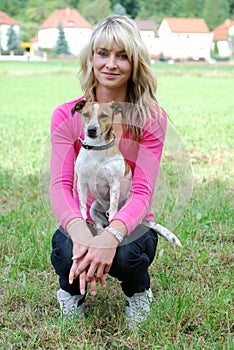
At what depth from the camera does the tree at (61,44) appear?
5240 centimetres

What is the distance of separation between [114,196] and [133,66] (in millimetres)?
578

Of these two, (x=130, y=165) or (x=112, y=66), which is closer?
(x=112, y=66)

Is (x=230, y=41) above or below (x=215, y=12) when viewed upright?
below

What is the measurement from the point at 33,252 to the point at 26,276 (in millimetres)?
245

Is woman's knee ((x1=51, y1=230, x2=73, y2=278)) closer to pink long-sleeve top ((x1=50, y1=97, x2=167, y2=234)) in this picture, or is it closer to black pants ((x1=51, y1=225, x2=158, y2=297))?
black pants ((x1=51, y1=225, x2=158, y2=297))

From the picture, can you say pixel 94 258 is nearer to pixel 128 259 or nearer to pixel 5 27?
pixel 128 259

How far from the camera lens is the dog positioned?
1944 millimetres

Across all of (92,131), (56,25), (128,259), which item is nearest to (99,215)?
(128,259)

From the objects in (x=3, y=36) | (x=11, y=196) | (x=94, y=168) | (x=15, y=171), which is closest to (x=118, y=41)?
(x=94, y=168)

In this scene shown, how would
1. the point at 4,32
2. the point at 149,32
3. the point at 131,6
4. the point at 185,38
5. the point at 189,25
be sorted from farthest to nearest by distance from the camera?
the point at 4,32, the point at 185,38, the point at 189,25, the point at 131,6, the point at 149,32

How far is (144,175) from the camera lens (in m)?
2.37

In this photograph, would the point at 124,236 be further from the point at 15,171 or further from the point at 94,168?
the point at 15,171

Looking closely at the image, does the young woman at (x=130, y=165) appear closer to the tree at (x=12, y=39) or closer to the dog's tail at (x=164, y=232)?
the dog's tail at (x=164, y=232)

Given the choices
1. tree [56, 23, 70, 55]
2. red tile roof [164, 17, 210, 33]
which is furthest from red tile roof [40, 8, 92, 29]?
red tile roof [164, 17, 210, 33]
